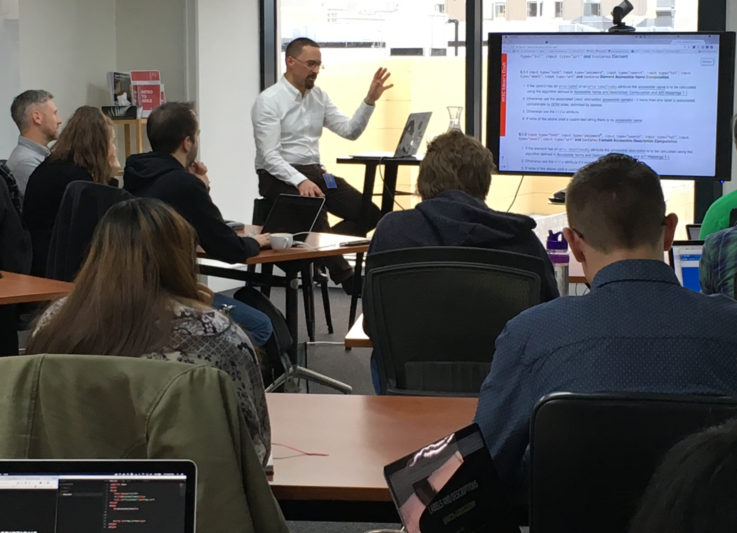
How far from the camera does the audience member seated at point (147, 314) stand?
1.64 m

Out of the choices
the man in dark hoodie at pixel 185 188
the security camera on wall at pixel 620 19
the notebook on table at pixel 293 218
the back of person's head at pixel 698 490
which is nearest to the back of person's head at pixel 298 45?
the notebook on table at pixel 293 218

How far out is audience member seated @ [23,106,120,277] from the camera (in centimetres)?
442

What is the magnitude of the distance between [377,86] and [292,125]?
0.60 m

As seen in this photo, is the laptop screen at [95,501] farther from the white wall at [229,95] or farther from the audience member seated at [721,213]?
the white wall at [229,95]

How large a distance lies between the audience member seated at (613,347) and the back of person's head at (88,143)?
3.28 m

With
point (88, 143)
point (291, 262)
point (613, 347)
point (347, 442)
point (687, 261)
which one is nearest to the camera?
point (613, 347)

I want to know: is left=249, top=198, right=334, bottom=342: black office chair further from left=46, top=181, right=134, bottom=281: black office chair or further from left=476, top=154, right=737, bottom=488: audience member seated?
left=476, top=154, right=737, bottom=488: audience member seated

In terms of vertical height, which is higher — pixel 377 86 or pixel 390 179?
pixel 377 86

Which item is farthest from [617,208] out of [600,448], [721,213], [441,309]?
[721,213]

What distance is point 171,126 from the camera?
3.91 metres

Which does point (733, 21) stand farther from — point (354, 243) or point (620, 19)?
point (354, 243)

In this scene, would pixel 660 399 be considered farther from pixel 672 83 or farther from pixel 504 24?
pixel 504 24

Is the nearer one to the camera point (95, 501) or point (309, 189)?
point (95, 501)

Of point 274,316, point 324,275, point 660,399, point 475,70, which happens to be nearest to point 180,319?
point 660,399
